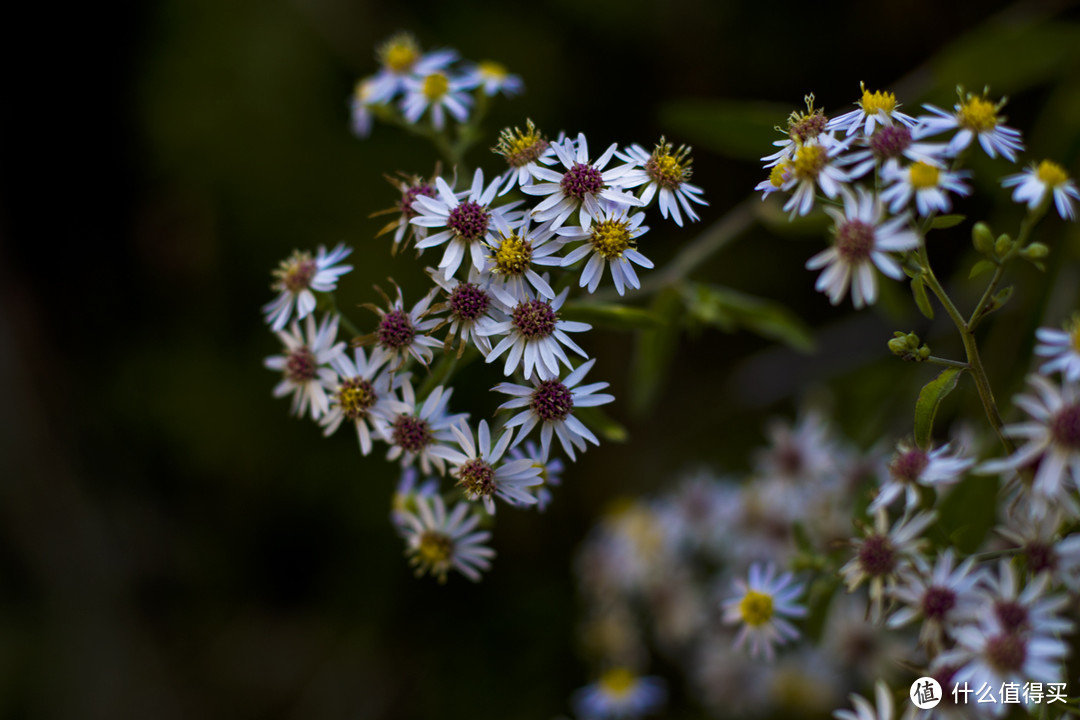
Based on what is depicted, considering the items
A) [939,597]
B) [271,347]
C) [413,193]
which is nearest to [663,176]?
[413,193]

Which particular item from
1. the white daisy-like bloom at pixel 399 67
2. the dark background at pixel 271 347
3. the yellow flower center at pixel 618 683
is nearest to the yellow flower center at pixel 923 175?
the white daisy-like bloom at pixel 399 67

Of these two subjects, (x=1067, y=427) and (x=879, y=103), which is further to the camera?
(x=879, y=103)

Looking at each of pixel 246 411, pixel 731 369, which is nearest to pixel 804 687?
pixel 731 369

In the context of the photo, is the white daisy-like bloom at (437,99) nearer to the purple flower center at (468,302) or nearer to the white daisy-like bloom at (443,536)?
the purple flower center at (468,302)

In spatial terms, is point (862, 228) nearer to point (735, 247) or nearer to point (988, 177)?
point (988, 177)

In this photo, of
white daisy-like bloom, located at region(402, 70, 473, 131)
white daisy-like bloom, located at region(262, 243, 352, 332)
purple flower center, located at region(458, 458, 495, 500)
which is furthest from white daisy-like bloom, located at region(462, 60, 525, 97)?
purple flower center, located at region(458, 458, 495, 500)

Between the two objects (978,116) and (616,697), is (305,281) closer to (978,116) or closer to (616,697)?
(978,116)
